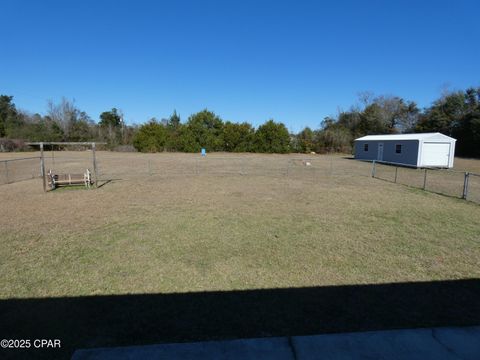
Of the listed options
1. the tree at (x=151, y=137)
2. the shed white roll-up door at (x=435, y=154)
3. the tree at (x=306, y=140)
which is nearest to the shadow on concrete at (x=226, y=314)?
the shed white roll-up door at (x=435, y=154)

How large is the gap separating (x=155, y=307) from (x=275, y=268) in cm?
197

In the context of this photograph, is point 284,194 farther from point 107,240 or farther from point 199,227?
point 107,240

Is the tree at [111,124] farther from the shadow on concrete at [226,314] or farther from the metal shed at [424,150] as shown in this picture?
the shadow on concrete at [226,314]

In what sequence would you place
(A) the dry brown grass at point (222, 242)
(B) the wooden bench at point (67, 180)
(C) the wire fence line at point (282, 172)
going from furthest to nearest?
(C) the wire fence line at point (282, 172) → (B) the wooden bench at point (67, 180) → (A) the dry brown grass at point (222, 242)

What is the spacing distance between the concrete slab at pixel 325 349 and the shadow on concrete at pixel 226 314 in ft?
1.37

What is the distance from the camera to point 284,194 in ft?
36.6

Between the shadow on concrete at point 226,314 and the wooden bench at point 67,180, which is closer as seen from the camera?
the shadow on concrete at point 226,314

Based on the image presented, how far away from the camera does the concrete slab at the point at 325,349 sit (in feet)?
7.79

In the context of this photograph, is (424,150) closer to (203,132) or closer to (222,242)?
(222,242)

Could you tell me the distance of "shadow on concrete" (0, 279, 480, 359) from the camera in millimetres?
2951

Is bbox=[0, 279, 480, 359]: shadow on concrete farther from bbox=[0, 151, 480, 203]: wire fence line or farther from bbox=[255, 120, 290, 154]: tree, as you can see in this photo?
bbox=[255, 120, 290, 154]: tree

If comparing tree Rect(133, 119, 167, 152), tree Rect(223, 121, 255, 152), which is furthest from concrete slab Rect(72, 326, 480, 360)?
tree Rect(133, 119, 167, 152)

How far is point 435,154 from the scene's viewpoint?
23.3m

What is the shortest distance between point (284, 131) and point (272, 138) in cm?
210
